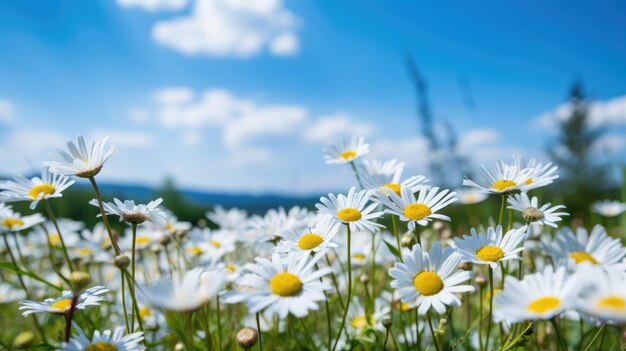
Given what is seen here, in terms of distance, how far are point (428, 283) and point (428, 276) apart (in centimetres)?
2

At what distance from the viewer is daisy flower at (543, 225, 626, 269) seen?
1.42 m

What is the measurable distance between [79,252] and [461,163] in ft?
32.1

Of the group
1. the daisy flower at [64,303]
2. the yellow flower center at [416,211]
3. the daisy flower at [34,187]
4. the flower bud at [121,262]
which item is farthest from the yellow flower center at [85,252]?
the yellow flower center at [416,211]

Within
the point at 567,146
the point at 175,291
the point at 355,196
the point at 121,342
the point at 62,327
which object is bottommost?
the point at 62,327

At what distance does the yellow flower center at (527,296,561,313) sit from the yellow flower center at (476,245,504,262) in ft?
0.81

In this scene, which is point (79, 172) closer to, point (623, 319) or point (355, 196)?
point (355, 196)

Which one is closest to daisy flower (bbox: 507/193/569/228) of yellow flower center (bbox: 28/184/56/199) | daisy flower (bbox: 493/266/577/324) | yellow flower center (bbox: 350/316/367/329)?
daisy flower (bbox: 493/266/577/324)

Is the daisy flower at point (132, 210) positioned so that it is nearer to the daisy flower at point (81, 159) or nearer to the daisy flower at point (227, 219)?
the daisy flower at point (81, 159)

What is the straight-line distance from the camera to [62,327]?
239 cm

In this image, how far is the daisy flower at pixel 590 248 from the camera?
56.0 inches

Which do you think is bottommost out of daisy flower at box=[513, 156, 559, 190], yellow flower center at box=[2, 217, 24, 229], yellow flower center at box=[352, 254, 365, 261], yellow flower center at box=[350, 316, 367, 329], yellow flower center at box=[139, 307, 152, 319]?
yellow flower center at box=[139, 307, 152, 319]

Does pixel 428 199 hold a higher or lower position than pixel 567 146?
lower

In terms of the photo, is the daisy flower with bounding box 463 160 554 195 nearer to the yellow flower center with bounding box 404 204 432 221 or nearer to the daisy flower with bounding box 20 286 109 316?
the yellow flower center with bounding box 404 204 432 221

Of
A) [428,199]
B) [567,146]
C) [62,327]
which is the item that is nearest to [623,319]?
[428,199]
